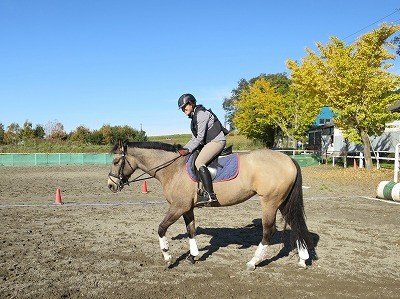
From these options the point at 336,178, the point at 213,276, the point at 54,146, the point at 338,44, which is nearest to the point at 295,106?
the point at 338,44

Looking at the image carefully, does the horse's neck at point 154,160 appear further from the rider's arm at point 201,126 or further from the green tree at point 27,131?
the green tree at point 27,131

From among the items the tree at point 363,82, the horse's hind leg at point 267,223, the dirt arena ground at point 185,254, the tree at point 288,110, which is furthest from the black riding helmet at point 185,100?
the tree at point 288,110

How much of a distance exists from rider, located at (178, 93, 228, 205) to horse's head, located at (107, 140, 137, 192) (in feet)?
3.55

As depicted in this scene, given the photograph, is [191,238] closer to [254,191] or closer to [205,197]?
[205,197]

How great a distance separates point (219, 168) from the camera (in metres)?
6.47

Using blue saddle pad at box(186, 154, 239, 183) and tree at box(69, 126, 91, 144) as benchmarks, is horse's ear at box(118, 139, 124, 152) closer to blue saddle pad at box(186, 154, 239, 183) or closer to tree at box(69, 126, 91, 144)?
blue saddle pad at box(186, 154, 239, 183)

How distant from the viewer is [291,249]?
24.4ft

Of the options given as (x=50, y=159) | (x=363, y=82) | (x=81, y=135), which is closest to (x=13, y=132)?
(x=81, y=135)

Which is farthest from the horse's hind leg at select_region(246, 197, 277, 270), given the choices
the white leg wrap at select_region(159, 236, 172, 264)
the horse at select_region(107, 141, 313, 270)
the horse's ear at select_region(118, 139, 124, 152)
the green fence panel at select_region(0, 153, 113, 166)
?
the green fence panel at select_region(0, 153, 113, 166)

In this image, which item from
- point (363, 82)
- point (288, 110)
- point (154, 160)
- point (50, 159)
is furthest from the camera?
point (288, 110)

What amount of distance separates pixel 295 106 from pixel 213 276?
44.5 meters

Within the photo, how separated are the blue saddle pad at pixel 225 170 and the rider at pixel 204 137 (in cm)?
16

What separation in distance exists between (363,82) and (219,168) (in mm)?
19947

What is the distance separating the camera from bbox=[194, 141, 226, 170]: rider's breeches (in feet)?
20.8
